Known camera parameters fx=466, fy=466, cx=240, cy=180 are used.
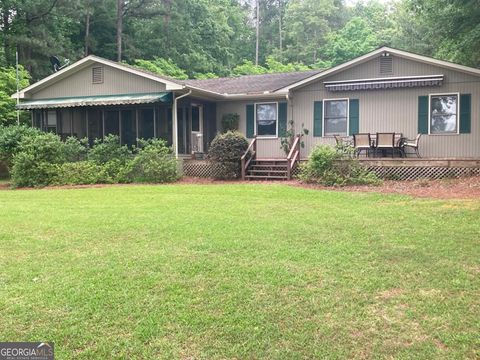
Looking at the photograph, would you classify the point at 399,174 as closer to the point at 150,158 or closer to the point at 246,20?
the point at 150,158

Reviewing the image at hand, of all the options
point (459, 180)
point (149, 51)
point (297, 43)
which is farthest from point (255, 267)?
→ point (297, 43)

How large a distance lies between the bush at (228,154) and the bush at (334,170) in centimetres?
250

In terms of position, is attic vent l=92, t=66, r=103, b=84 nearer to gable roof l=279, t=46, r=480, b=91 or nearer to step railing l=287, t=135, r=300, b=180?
gable roof l=279, t=46, r=480, b=91

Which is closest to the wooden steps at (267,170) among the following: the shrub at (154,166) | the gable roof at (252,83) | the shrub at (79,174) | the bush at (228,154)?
the bush at (228,154)

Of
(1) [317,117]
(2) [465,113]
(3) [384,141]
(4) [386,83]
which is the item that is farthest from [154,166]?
(2) [465,113]

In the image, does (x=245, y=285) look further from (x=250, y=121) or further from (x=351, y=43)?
(x=351, y=43)

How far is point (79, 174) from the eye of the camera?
567 inches

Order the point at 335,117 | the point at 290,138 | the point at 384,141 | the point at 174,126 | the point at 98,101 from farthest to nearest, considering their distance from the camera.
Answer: the point at 98,101, the point at 290,138, the point at 174,126, the point at 335,117, the point at 384,141

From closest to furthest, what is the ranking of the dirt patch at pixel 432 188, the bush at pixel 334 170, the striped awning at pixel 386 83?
the dirt patch at pixel 432 188, the bush at pixel 334 170, the striped awning at pixel 386 83

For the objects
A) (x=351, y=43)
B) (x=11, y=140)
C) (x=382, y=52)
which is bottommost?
(x=11, y=140)

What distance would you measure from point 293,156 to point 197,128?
4556mm

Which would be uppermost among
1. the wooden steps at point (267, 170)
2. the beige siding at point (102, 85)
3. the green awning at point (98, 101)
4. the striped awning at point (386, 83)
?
the beige siding at point (102, 85)

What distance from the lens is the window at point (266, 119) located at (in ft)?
53.9

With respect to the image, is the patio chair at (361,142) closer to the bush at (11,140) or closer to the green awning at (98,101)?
the green awning at (98,101)
